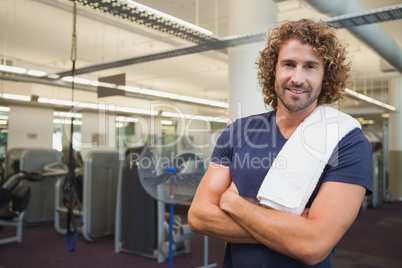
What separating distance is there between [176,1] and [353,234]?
4.26 m

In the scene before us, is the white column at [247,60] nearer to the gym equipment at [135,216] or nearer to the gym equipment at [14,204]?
the gym equipment at [135,216]

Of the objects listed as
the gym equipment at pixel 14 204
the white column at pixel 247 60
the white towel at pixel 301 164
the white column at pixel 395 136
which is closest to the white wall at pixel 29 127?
the gym equipment at pixel 14 204

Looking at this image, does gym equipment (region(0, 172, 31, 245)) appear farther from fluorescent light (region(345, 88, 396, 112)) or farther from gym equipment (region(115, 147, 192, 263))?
fluorescent light (region(345, 88, 396, 112))

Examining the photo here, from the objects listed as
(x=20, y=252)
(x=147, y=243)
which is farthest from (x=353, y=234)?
(x=20, y=252)

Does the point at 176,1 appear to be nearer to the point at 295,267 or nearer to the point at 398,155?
the point at 295,267

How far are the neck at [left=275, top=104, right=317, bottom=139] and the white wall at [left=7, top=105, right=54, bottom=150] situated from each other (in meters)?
9.58

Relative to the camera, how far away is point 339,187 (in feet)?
3.43

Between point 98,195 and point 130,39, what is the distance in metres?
3.62

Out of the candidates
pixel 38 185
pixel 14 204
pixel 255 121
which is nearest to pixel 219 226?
pixel 255 121

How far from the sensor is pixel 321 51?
122 centimetres

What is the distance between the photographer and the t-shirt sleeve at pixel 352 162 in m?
1.04

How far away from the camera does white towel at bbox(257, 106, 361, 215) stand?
3.53ft

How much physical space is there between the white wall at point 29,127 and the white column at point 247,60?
25.1ft

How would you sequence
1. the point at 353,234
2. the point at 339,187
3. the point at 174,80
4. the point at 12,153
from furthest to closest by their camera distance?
the point at 174,80 < the point at 12,153 < the point at 353,234 < the point at 339,187
